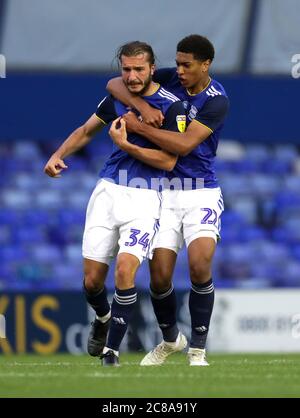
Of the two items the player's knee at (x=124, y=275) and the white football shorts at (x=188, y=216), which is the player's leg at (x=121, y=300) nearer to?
the player's knee at (x=124, y=275)

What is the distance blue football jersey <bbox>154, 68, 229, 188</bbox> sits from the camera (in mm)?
9805

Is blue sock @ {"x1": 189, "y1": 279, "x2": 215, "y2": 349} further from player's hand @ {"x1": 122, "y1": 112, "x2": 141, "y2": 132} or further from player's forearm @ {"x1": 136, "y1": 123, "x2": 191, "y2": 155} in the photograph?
player's hand @ {"x1": 122, "y1": 112, "x2": 141, "y2": 132}

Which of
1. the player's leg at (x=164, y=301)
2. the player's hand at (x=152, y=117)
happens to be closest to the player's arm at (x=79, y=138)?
the player's hand at (x=152, y=117)

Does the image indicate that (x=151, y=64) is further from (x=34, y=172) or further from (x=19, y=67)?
→ (x=34, y=172)

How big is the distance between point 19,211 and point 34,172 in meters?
1.04

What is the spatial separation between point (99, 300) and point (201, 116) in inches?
63.3

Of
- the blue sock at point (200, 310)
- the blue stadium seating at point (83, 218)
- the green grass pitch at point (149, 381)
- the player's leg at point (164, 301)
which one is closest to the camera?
the green grass pitch at point (149, 381)

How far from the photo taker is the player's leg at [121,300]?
9.35 meters

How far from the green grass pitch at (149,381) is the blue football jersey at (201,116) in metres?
1.46

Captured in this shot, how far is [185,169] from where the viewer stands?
392 inches

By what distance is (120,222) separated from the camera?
379 inches

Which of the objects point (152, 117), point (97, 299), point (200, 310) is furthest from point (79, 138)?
point (200, 310)

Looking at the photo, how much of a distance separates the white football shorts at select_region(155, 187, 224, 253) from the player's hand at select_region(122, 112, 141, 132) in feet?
2.19

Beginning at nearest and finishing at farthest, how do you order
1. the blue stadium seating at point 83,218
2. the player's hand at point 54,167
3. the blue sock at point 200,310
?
the player's hand at point 54,167 → the blue sock at point 200,310 → the blue stadium seating at point 83,218
